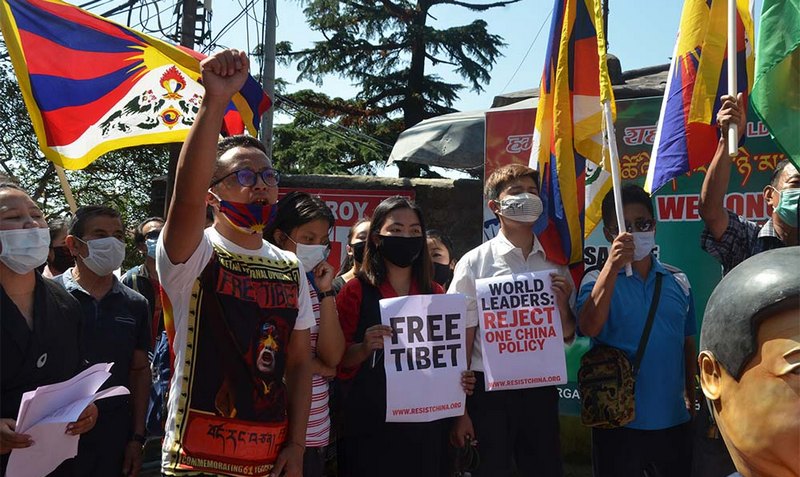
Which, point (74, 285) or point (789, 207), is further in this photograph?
point (74, 285)

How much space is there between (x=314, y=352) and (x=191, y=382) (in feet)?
3.68

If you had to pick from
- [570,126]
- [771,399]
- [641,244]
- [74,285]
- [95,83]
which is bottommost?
[771,399]

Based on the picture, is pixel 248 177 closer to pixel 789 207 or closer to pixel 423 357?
pixel 423 357

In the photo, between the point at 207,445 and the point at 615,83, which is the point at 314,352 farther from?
the point at 615,83

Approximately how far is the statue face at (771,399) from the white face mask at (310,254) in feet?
8.04

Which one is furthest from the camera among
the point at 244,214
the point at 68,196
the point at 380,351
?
the point at 68,196

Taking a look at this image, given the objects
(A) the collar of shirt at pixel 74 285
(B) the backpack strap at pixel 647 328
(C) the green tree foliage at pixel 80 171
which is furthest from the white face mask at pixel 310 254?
(C) the green tree foliage at pixel 80 171

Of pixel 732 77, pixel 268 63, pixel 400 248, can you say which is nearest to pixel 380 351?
pixel 400 248

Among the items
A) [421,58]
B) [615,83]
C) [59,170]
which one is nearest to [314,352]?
[59,170]

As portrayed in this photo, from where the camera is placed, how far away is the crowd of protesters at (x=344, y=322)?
2762 millimetres

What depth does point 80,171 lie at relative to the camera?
16984 mm

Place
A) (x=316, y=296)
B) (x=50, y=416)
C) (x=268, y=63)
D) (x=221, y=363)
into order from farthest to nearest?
(x=268, y=63), (x=316, y=296), (x=50, y=416), (x=221, y=363)

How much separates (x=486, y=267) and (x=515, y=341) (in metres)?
0.43

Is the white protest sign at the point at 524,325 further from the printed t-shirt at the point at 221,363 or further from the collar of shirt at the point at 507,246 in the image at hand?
the printed t-shirt at the point at 221,363
